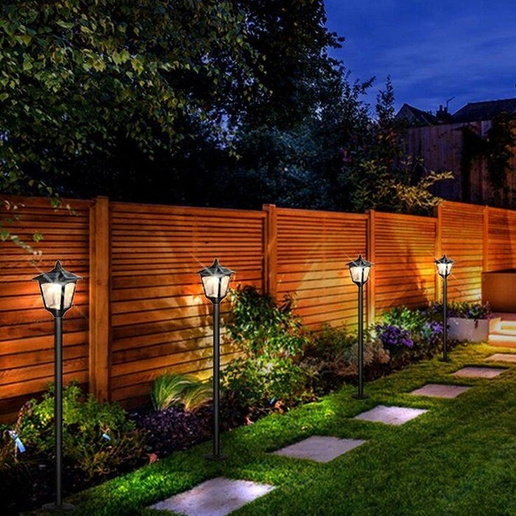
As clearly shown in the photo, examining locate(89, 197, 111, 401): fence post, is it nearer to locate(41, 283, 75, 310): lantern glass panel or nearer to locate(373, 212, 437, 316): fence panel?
locate(41, 283, 75, 310): lantern glass panel

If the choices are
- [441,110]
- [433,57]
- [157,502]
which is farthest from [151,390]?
[433,57]

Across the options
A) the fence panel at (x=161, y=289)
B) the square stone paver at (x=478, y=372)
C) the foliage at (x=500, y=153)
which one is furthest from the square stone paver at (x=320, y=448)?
the foliage at (x=500, y=153)

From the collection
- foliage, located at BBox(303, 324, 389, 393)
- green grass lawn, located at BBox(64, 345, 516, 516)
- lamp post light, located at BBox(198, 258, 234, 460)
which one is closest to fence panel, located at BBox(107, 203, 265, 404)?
lamp post light, located at BBox(198, 258, 234, 460)

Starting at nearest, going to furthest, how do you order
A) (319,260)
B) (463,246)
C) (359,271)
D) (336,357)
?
(359,271), (336,357), (319,260), (463,246)

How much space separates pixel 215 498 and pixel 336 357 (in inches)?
173

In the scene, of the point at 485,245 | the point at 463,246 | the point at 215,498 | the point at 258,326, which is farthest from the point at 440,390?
the point at 485,245

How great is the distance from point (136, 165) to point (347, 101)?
557 centimetres

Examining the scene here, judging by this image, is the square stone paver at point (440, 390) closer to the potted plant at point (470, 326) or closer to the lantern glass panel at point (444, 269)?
the lantern glass panel at point (444, 269)

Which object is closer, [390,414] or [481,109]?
[390,414]

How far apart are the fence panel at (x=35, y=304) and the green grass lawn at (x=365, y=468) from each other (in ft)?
3.81

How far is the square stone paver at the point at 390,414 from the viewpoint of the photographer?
6.43 meters

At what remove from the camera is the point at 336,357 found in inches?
340

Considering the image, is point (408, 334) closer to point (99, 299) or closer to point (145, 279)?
point (145, 279)

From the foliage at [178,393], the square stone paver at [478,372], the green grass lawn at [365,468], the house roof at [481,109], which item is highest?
the house roof at [481,109]
